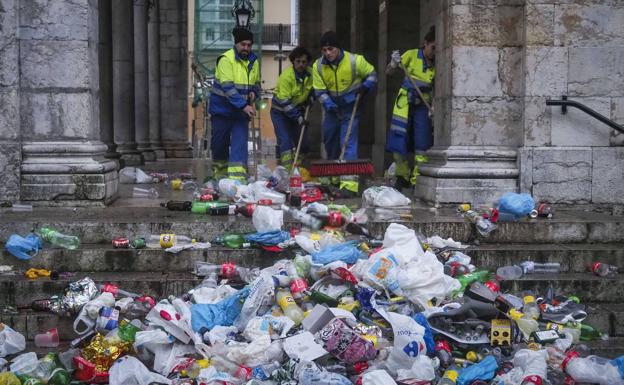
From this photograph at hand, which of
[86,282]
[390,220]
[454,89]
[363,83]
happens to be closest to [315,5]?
[363,83]

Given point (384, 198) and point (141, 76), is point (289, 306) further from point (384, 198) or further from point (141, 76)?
point (141, 76)

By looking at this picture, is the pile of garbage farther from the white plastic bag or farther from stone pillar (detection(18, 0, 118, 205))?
stone pillar (detection(18, 0, 118, 205))

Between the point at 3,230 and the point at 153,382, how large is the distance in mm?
2545

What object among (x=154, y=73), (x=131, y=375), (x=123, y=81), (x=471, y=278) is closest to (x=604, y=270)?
(x=471, y=278)

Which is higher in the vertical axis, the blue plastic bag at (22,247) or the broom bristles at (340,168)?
the broom bristles at (340,168)

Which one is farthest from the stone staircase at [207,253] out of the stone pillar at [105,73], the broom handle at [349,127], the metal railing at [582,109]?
the stone pillar at [105,73]

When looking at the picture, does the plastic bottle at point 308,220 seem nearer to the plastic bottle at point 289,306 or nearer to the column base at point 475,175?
the plastic bottle at point 289,306

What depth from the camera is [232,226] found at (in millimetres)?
6461

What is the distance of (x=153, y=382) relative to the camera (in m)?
4.39

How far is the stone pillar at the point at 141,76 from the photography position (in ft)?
62.5

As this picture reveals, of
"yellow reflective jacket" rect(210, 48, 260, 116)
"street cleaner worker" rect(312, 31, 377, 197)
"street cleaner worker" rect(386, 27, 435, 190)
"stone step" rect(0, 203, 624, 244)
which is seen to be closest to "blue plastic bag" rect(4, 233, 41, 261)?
"stone step" rect(0, 203, 624, 244)

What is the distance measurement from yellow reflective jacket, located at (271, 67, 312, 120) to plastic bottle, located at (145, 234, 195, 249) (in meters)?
4.60

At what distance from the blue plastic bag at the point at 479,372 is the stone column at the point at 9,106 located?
4.54 metres

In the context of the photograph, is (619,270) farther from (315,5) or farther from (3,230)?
(315,5)
